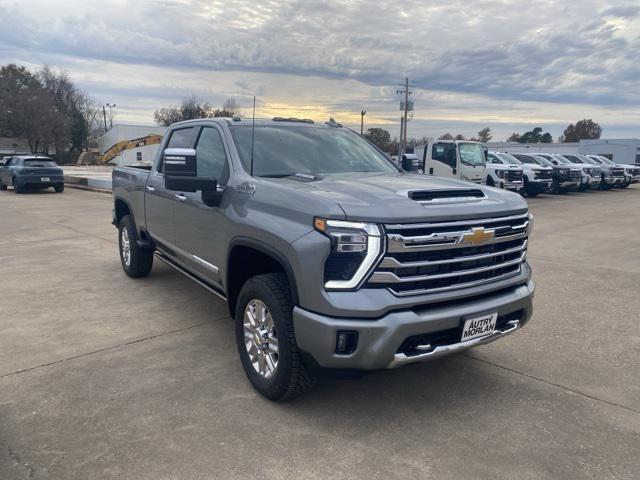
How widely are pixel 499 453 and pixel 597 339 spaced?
7.80 ft

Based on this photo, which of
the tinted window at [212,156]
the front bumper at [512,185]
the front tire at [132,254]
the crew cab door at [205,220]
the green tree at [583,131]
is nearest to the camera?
the crew cab door at [205,220]

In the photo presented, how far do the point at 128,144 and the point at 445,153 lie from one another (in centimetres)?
3031

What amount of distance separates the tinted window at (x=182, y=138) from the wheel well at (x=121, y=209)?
1566mm

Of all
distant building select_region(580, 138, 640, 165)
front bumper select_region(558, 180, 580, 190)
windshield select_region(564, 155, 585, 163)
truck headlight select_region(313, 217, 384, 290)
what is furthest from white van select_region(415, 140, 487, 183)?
distant building select_region(580, 138, 640, 165)

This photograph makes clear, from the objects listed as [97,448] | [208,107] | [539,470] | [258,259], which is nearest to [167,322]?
[258,259]

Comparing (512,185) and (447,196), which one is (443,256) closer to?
(447,196)

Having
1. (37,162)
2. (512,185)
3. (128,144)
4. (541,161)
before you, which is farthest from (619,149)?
(37,162)

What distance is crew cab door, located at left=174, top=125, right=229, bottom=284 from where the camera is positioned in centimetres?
417

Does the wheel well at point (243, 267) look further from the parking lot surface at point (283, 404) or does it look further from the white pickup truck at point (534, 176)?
the white pickup truck at point (534, 176)

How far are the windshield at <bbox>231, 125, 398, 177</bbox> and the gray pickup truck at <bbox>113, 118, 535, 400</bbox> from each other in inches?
0.6

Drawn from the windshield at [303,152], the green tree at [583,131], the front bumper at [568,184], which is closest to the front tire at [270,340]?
the windshield at [303,152]

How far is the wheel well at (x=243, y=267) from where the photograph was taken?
12.4ft

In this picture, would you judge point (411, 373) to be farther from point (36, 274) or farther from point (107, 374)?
point (36, 274)

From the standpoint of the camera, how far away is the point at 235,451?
3.02m
